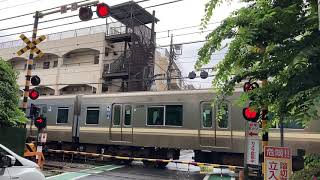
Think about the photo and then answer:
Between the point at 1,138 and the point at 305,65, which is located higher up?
the point at 305,65

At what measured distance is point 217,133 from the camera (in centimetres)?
1493

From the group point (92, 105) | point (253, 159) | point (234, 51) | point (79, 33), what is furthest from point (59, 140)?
point (79, 33)

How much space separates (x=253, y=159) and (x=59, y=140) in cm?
1379

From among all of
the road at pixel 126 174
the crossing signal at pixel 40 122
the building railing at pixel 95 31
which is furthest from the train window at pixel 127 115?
the building railing at pixel 95 31

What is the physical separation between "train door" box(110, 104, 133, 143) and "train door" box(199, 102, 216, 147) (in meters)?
3.56

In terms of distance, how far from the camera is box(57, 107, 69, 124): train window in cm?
1981

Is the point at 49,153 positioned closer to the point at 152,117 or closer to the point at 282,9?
the point at 152,117

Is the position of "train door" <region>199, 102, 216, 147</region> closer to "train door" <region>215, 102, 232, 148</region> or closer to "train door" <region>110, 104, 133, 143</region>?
"train door" <region>215, 102, 232, 148</region>

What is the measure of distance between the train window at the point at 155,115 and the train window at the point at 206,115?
6.46ft

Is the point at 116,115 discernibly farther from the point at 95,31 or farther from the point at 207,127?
the point at 95,31

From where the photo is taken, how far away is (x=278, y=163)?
6516mm

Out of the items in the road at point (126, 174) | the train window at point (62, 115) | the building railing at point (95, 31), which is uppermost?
the building railing at point (95, 31)

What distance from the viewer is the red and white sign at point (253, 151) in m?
8.44

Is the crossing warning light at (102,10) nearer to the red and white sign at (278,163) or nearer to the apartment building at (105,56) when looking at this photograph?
the red and white sign at (278,163)
